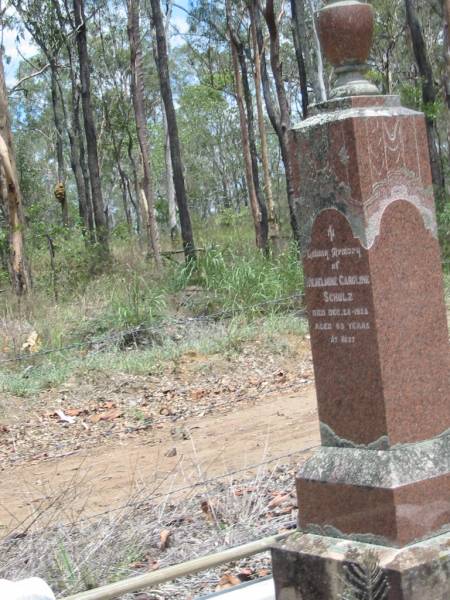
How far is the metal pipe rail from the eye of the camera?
14.8 ft

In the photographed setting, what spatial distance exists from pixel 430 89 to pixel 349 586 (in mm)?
23827

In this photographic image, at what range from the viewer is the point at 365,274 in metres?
4.41

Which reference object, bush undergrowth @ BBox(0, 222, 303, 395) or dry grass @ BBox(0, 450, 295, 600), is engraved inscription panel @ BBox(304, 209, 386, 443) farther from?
bush undergrowth @ BBox(0, 222, 303, 395)

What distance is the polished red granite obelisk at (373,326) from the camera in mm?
4402

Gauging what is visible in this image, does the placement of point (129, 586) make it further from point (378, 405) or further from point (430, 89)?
point (430, 89)

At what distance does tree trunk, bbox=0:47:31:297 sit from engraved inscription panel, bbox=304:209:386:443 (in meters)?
13.3

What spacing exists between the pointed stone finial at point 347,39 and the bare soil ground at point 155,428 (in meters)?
3.35

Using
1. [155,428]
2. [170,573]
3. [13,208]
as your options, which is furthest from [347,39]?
[13,208]

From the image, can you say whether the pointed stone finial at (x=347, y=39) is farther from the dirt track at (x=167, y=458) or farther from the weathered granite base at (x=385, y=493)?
the dirt track at (x=167, y=458)

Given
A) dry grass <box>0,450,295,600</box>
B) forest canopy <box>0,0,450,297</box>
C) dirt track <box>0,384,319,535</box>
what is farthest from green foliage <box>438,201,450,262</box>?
dry grass <box>0,450,295,600</box>

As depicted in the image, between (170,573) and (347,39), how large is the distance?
2.70 m

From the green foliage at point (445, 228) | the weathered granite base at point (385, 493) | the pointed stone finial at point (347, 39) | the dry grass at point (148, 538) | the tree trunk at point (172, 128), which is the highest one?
the tree trunk at point (172, 128)

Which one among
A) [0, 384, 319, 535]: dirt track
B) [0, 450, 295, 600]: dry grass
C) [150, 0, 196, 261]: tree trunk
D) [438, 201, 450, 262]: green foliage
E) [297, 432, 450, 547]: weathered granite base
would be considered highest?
[150, 0, 196, 261]: tree trunk

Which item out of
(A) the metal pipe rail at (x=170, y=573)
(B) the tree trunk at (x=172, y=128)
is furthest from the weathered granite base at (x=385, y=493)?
(B) the tree trunk at (x=172, y=128)
